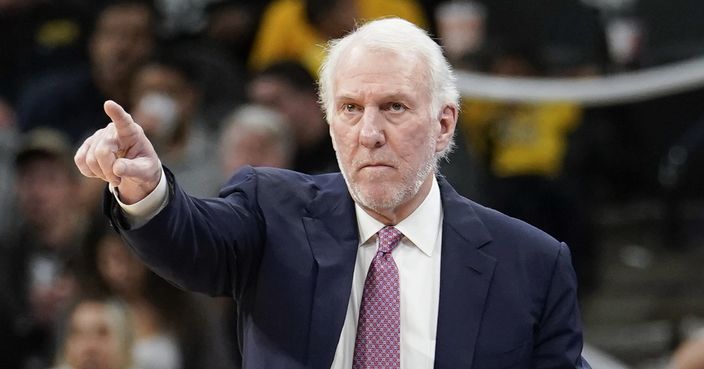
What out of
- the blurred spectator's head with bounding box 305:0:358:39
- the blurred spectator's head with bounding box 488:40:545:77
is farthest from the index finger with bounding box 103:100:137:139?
the blurred spectator's head with bounding box 488:40:545:77

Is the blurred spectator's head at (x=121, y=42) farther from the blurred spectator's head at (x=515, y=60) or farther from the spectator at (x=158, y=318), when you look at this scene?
the blurred spectator's head at (x=515, y=60)

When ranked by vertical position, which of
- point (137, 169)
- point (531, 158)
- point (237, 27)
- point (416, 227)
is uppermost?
point (137, 169)

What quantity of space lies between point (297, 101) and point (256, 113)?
241 millimetres

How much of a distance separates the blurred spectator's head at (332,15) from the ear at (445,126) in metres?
2.46

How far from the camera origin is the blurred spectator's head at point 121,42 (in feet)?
16.5

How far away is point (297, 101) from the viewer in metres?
4.72

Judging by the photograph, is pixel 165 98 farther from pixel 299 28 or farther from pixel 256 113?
pixel 299 28

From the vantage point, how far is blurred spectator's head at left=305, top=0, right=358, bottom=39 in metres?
4.77

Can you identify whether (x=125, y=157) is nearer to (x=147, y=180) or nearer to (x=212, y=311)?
(x=147, y=180)

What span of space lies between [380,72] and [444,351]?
0.47m

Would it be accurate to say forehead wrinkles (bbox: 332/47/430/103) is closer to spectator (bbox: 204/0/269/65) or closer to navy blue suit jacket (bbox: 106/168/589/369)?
navy blue suit jacket (bbox: 106/168/589/369)

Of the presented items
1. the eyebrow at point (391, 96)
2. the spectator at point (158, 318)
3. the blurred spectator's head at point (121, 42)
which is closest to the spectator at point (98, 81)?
the blurred spectator's head at point (121, 42)

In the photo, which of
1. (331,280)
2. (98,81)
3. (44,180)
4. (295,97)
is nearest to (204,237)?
(331,280)

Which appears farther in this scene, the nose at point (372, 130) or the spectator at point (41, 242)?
the spectator at point (41, 242)
